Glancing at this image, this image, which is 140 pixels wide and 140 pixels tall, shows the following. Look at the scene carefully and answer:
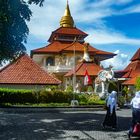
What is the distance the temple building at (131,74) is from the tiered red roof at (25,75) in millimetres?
15185

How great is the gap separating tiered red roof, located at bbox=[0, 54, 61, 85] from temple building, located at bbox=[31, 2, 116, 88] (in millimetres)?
12190

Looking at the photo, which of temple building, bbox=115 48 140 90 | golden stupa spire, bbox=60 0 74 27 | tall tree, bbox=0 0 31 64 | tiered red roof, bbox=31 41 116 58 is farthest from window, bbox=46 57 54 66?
tall tree, bbox=0 0 31 64

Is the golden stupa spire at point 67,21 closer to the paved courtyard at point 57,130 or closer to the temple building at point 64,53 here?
the temple building at point 64,53

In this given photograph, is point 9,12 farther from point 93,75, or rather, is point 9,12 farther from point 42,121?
point 93,75

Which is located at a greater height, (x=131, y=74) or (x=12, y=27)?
(x=131, y=74)

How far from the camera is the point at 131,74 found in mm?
51188

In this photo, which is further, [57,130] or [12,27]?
[12,27]

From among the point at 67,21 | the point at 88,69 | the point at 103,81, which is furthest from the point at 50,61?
the point at 103,81

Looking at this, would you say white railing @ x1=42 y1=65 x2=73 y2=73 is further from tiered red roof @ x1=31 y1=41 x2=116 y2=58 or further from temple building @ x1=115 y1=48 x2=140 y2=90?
temple building @ x1=115 y1=48 x2=140 y2=90

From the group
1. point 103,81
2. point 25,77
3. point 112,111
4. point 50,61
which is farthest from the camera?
point 50,61

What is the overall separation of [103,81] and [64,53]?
1489 centimetres

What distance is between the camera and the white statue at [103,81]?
37531 millimetres

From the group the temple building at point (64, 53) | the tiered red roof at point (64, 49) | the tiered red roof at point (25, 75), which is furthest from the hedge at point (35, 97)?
the tiered red roof at point (64, 49)

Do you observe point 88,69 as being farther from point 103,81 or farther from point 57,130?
point 57,130
